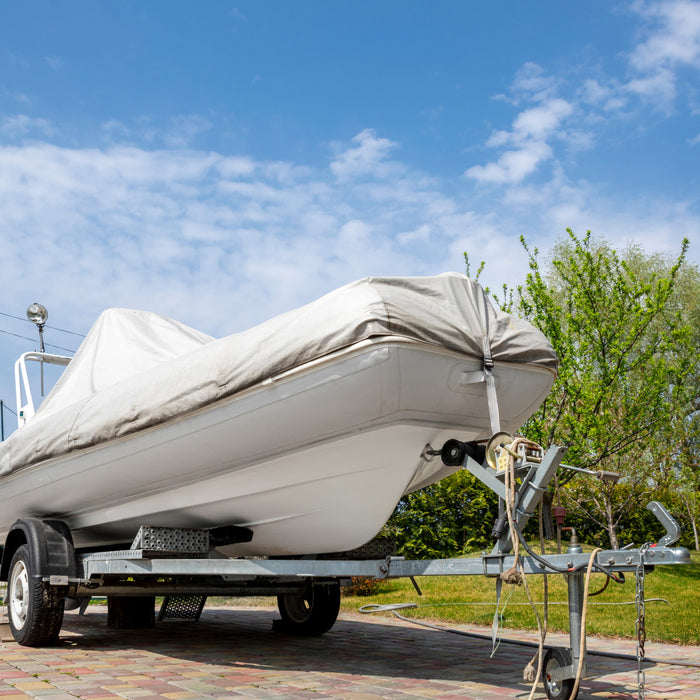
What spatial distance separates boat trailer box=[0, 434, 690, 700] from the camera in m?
3.87

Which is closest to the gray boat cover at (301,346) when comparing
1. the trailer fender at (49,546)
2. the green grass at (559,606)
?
the trailer fender at (49,546)

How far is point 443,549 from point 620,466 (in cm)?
386

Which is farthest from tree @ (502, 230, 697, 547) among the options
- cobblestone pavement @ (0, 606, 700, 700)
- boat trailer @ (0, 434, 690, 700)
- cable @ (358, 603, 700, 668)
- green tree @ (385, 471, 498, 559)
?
boat trailer @ (0, 434, 690, 700)

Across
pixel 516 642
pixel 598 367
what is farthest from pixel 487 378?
pixel 598 367

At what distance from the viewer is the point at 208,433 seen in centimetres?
489

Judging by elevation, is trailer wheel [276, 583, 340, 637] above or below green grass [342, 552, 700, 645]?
above

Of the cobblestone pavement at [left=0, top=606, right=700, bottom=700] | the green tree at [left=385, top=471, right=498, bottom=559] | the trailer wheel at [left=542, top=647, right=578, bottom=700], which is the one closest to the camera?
the trailer wheel at [left=542, top=647, right=578, bottom=700]

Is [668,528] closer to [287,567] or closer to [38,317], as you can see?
[287,567]

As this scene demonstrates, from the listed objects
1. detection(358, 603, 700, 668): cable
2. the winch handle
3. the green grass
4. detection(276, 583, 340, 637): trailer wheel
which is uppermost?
the winch handle

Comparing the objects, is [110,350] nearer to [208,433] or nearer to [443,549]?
[208,433]

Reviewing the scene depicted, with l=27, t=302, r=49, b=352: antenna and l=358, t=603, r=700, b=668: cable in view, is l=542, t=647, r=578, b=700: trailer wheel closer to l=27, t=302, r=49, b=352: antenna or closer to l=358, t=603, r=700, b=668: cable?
l=358, t=603, r=700, b=668: cable

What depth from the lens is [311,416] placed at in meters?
4.48

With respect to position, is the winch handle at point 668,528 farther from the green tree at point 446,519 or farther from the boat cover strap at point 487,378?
the green tree at point 446,519

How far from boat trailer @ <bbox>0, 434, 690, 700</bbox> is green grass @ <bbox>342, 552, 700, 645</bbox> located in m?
1.63
